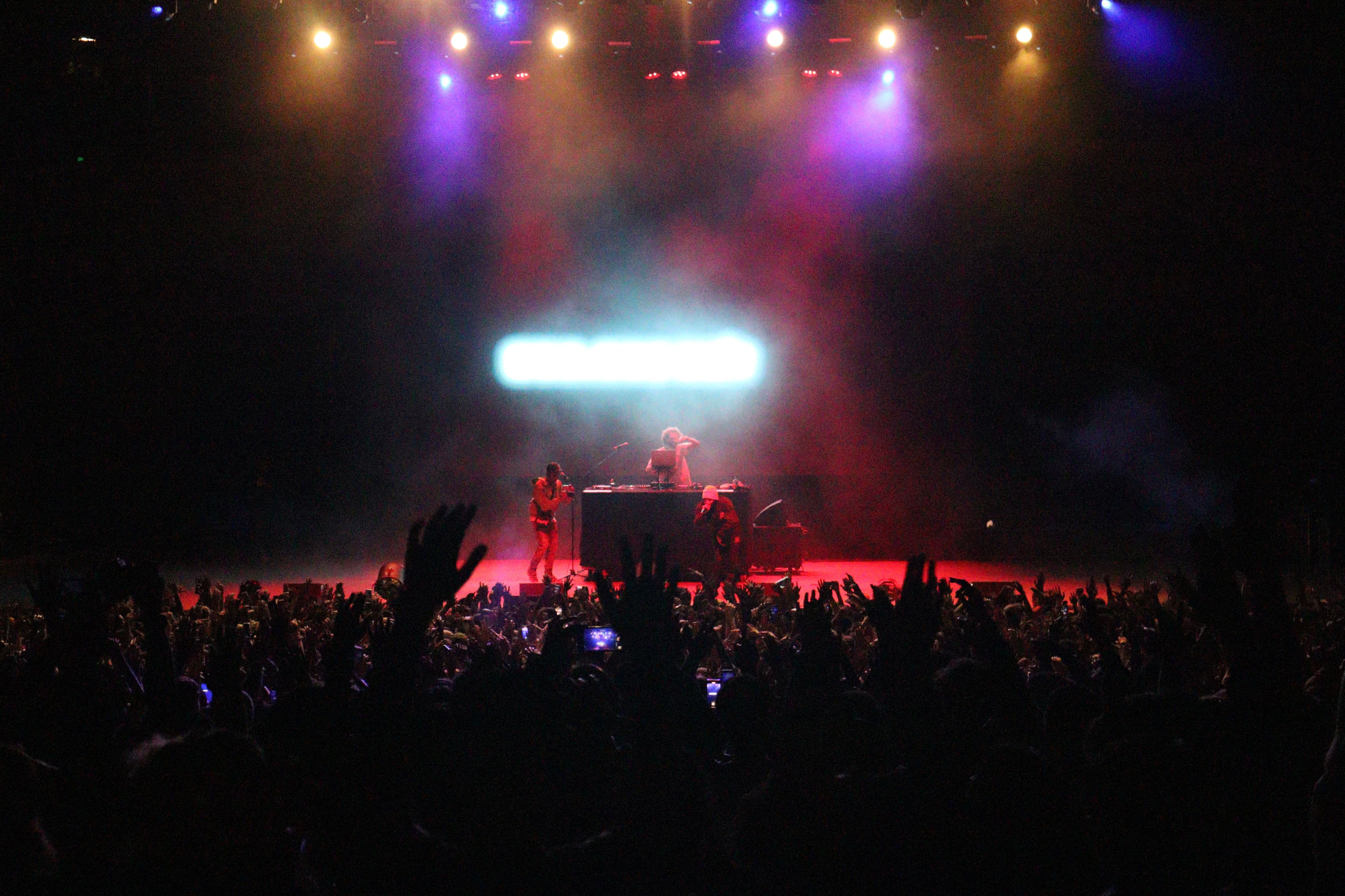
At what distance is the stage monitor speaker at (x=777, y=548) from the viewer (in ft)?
40.4

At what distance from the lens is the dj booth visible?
11.5 m

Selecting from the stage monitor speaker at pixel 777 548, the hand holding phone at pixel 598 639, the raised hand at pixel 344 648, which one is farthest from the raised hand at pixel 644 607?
the stage monitor speaker at pixel 777 548

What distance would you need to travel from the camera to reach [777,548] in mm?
12320

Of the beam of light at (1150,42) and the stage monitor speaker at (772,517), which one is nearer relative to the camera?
the beam of light at (1150,42)

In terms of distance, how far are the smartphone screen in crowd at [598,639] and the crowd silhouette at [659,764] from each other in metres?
1.39

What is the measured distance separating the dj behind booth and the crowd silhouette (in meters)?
8.85

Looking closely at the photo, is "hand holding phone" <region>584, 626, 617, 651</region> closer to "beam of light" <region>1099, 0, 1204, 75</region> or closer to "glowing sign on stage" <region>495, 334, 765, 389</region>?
"beam of light" <region>1099, 0, 1204, 75</region>

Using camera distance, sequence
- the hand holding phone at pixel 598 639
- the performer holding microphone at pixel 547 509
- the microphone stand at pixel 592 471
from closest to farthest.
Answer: the hand holding phone at pixel 598 639, the performer holding microphone at pixel 547 509, the microphone stand at pixel 592 471

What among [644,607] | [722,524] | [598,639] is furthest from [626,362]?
[644,607]

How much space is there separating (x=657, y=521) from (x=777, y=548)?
70.5 inches

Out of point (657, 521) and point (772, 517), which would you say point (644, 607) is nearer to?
point (657, 521)

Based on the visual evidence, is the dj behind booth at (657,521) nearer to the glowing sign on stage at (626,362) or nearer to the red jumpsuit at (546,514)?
the red jumpsuit at (546,514)

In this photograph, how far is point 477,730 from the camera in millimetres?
1994

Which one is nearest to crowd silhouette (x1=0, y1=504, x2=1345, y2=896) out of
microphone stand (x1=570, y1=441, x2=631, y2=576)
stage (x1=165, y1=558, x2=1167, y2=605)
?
stage (x1=165, y1=558, x2=1167, y2=605)
